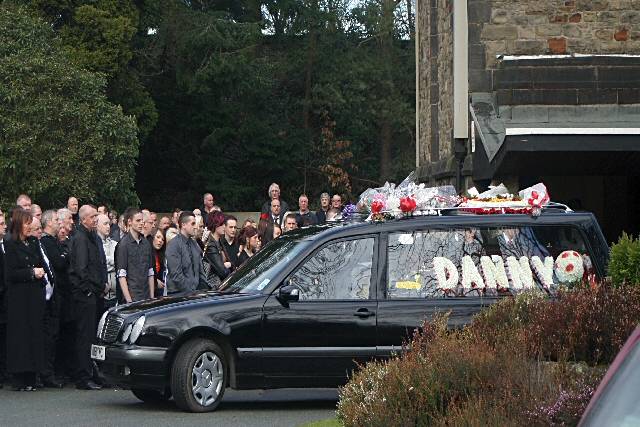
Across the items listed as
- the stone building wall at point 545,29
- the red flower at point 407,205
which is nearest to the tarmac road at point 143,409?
the red flower at point 407,205

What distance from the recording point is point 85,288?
16.3 m

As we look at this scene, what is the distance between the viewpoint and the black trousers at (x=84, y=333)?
1622 centimetres

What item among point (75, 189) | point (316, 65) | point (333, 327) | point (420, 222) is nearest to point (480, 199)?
point (420, 222)

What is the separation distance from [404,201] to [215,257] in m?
4.50

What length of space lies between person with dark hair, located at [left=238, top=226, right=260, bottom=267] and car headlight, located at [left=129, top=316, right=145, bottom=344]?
18.1 feet

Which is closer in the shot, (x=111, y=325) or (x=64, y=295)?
(x=111, y=325)

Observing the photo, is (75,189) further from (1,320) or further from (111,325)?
(111,325)

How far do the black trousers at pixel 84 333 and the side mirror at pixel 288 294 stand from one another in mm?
3804

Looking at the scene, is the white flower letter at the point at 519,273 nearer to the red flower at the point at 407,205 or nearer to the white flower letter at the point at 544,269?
the white flower letter at the point at 544,269

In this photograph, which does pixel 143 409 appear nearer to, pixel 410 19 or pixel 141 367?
pixel 141 367

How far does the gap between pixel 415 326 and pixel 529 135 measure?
8769 millimetres

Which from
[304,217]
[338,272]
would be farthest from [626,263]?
[304,217]

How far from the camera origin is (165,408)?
1377 centimetres

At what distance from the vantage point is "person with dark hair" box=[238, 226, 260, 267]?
18.8 m
